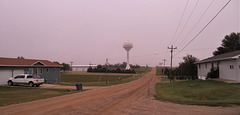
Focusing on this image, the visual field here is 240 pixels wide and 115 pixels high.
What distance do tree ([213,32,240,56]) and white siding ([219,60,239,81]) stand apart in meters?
35.3

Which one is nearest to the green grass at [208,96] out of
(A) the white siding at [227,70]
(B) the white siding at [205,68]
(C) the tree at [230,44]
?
(A) the white siding at [227,70]

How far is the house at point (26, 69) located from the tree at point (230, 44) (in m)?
47.2

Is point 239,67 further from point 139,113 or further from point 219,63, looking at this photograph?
point 139,113

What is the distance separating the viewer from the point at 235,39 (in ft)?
210

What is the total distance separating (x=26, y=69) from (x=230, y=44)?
183 ft

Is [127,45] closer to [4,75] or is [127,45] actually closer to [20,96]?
[4,75]

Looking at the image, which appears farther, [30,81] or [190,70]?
[190,70]

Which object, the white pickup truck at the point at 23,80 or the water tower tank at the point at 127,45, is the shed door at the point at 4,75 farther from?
the water tower tank at the point at 127,45

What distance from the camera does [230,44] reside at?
210 feet

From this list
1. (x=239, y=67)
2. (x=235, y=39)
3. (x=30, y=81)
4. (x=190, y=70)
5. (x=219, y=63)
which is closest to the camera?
(x=239, y=67)

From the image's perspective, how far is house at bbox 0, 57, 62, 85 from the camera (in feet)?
99.7

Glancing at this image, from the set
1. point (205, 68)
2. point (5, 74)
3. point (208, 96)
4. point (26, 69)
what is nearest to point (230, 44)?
point (205, 68)

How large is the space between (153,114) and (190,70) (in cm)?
4504

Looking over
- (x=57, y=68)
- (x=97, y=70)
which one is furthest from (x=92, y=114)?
(x=97, y=70)
